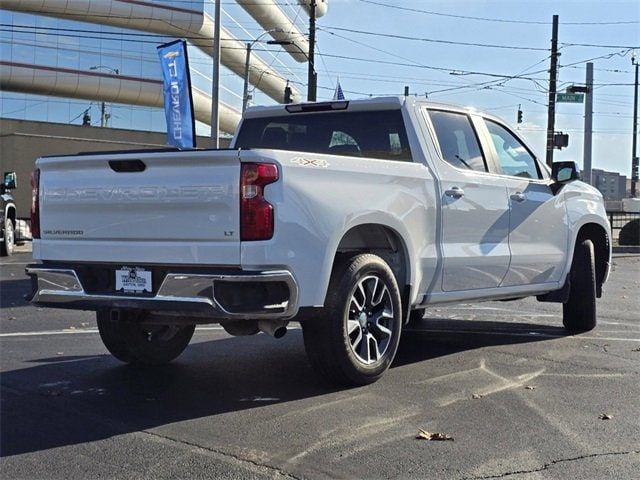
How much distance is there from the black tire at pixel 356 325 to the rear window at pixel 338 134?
1.19 m

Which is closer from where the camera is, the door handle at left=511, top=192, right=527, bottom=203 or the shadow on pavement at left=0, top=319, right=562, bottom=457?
the shadow on pavement at left=0, top=319, right=562, bottom=457

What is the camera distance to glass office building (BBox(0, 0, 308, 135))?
41281mm

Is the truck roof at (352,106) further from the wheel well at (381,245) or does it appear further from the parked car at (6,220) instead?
the parked car at (6,220)

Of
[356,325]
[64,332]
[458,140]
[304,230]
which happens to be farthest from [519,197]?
[64,332]

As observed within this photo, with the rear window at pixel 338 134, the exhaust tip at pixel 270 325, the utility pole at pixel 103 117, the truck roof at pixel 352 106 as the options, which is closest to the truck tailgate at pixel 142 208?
the exhaust tip at pixel 270 325

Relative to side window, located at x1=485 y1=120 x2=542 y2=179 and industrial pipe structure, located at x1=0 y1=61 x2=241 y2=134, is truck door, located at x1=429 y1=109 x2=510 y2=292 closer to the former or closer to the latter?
side window, located at x1=485 y1=120 x2=542 y2=179

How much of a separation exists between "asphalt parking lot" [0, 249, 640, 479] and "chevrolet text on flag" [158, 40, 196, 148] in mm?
12707

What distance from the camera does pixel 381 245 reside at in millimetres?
5797

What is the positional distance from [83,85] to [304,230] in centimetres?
4108

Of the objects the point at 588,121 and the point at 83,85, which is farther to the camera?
the point at 83,85

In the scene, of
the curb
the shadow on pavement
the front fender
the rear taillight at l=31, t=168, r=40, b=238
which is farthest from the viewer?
the curb

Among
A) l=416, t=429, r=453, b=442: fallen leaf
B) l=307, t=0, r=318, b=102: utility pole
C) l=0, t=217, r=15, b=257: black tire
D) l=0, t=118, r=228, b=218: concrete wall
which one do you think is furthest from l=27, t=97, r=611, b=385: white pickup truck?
l=0, t=118, r=228, b=218: concrete wall

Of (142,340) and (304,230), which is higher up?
(304,230)

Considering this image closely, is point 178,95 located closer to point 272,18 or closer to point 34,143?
point 34,143
